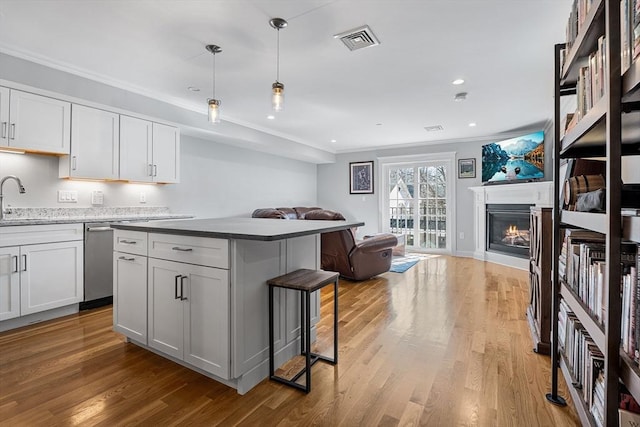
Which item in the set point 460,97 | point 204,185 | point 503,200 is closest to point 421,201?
point 503,200

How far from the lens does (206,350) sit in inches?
71.4

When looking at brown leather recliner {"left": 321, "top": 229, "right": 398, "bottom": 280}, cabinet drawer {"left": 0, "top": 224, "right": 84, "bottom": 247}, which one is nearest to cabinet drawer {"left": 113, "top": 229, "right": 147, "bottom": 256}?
cabinet drawer {"left": 0, "top": 224, "right": 84, "bottom": 247}

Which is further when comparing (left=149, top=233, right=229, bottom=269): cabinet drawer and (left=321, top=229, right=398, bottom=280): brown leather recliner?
(left=321, top=229, right=398, bottom=280): brown leather recliner

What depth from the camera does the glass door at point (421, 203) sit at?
680 cm

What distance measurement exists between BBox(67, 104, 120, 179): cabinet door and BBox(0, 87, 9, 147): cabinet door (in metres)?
0.48

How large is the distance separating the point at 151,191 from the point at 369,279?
322 centimetres

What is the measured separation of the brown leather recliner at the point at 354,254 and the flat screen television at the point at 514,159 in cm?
280

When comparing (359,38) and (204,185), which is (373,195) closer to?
(204,185)

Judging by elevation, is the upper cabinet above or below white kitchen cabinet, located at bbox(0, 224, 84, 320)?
above

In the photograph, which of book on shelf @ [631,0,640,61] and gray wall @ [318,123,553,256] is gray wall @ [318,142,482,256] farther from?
book on shelf @ [631,0,640,61]

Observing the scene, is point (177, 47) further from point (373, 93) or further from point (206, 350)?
point (206, 350)

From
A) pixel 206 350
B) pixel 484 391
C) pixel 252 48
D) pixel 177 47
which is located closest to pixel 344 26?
pixel 252 48

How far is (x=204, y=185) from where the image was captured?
5137 millimetres

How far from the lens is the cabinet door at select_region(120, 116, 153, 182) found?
142 inches
